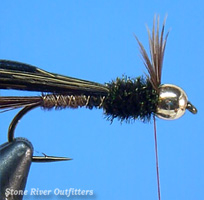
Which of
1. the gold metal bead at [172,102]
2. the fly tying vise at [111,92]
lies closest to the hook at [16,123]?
the fly tying vise at [111,92]

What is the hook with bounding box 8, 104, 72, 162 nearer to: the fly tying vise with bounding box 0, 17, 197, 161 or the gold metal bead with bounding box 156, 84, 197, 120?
the fly tying vise with bounding box 0, 17, 197, 161

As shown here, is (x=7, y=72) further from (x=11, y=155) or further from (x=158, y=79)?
(x=158, y=79)

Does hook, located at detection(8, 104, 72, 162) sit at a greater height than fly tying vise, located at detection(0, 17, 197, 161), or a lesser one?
lesser

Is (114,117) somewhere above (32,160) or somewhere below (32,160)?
above

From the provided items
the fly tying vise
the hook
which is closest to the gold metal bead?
the fly tying vise

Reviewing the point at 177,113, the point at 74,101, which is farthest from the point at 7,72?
the point at 177,113

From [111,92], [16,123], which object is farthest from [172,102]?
[16,123]

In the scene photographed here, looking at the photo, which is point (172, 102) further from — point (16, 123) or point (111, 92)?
point (16, 123)
